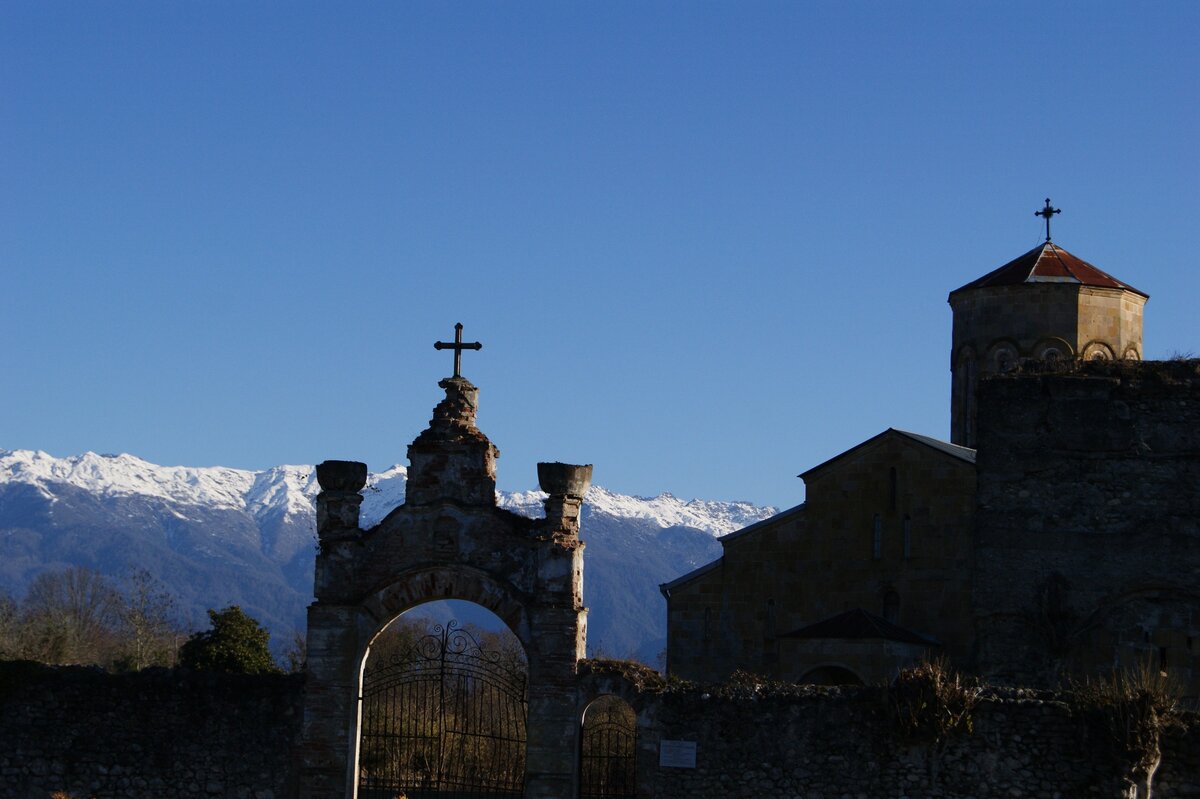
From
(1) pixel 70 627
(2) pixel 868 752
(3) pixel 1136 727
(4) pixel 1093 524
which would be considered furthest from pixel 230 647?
(1) pixel 70 627

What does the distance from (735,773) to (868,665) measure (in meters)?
6.13

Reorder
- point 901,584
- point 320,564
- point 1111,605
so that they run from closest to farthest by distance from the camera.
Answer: point 320,564, point 1111,605, point 901,584

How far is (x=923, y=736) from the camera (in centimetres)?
2155

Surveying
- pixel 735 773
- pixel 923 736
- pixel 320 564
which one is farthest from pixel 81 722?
pixel 923 736

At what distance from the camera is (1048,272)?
115 ft

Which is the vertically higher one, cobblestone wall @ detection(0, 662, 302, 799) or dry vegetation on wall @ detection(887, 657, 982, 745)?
dry vegetation on wall @ detection(887, 657, 982, 745)

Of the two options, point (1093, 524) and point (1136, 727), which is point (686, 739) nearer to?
point (1136, 727)

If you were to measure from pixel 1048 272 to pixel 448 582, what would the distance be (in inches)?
666

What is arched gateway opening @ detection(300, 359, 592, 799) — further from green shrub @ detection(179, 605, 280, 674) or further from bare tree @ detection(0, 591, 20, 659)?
bare tree @ detection(0, 591, 20, 659)

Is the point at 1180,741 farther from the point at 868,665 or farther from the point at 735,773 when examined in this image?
the point at 868,665

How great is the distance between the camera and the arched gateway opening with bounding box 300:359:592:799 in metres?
22.4

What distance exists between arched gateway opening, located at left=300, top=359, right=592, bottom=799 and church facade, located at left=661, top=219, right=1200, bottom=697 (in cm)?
688

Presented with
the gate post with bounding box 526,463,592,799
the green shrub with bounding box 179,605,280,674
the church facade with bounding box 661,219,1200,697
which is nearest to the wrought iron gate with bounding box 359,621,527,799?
the gate post with bounding box 526,463,592,799

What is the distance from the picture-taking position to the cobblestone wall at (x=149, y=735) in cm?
2275
